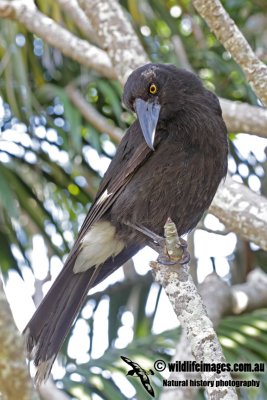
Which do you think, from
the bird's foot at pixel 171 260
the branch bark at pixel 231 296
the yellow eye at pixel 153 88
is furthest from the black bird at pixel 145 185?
the branch bark at pixel 231 296

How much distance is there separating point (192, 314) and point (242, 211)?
1.13m

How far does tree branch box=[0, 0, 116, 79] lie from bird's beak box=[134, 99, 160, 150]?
2.89ft

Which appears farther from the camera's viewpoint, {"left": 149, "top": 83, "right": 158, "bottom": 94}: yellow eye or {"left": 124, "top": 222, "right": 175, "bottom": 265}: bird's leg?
{"left": 149, "top": 83, "right": 158, "bottom": 94}: yellow eye

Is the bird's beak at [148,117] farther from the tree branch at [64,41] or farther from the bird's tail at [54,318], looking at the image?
the tree branch at [64,41]

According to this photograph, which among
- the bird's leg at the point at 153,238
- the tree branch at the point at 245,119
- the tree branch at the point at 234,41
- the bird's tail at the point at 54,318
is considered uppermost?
the tree branch at the point at 234,41

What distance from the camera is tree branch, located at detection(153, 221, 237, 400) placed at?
2398 millimetres

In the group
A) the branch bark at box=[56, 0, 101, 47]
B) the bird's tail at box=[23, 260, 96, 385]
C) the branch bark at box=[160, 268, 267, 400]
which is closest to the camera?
the bird's tail at box=[23, 260, 96, 385]

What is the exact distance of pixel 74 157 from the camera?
16.8 feet

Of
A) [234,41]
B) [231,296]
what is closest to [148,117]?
[234,41]

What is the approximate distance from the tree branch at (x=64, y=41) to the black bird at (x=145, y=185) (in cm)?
80

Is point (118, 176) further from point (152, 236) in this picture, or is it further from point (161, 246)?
point (161, 246)

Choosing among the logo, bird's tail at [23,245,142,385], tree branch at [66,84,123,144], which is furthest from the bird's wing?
tree branch at [66,84,123,144]

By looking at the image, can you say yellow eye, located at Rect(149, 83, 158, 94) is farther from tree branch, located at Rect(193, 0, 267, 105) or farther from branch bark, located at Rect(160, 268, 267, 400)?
branch bark, located at Rect(160, 268, 267, 400)

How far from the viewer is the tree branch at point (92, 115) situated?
16.6 feet
